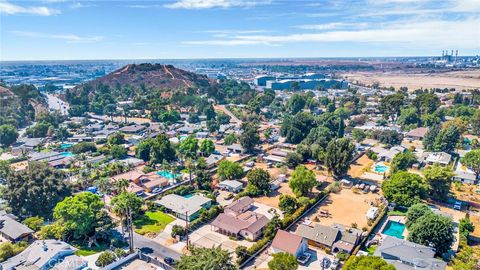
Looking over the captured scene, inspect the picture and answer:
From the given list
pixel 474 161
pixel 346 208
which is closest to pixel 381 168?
pixel 474 161

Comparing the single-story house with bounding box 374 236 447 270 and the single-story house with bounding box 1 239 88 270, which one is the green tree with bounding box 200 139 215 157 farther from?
the single-story house with bounding box 374 236 447 270

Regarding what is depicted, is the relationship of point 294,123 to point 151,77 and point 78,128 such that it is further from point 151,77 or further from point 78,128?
point 151,77

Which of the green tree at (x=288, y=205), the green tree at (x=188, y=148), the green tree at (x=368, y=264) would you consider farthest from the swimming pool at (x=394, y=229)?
the green tree at (x=188, y=148)

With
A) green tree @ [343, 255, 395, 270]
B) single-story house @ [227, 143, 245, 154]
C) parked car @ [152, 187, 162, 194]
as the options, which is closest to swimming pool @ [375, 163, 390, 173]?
single-story house @ [227, 143, 245, 154]

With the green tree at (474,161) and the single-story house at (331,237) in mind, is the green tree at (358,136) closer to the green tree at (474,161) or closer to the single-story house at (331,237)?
the green tree at (474,161)

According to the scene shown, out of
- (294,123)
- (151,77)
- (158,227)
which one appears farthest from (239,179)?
(151,77)

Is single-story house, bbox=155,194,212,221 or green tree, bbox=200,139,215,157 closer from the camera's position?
single-story house, bbox=155,194,212,221

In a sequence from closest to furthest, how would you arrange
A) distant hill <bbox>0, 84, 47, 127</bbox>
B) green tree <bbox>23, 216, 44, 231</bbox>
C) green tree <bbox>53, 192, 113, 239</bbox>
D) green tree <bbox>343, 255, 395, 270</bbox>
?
green tree <bbox>343, 255, 395, 270</bbox> < green tree <bbox>53, 192, 113, 239</bbox> < green tree <bbox>23, 216, 44, 231</bbox> < distant hill <bbox>0, 84, 47, 127</bbox>
